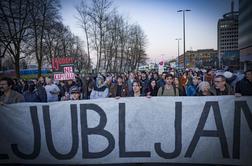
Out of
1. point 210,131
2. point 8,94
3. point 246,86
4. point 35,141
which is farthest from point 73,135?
point 246,86

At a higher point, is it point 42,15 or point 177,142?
point 42,15

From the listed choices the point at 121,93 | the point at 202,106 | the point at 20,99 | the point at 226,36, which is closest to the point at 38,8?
the point at 121,93

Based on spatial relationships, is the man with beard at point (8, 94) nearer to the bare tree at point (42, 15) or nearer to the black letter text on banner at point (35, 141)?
the black letter text on banner at point (35, 141)

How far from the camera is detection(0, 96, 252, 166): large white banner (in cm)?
441

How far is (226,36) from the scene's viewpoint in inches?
5192

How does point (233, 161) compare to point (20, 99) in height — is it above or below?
below

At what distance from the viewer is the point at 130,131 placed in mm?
4570

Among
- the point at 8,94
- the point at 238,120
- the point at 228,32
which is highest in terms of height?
the point at 228,32

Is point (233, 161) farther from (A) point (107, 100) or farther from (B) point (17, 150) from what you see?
(B) point (17, 150)

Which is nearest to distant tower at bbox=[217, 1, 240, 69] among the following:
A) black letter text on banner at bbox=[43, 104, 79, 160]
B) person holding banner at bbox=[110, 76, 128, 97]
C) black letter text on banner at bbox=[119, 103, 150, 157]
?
person holding banner at bbox=[110, 76, 128, 97]

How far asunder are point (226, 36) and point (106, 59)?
11430 centimetres

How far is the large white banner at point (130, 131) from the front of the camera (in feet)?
14.5

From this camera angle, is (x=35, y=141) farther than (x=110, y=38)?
No

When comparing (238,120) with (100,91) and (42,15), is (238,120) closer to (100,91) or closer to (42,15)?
(100,91)
